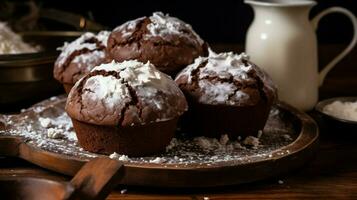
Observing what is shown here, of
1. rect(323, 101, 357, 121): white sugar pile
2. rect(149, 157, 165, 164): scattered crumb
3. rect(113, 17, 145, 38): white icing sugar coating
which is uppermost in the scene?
rect(113, 17, 145, 38): white icing sugar coating

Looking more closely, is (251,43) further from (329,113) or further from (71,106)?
(71,106)

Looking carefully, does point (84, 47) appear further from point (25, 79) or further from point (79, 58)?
point (25, 79)

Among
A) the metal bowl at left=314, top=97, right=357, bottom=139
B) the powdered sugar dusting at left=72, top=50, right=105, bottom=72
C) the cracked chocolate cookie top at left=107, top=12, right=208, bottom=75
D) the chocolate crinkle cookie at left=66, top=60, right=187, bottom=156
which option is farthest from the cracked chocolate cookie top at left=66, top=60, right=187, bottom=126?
the metal bowl at left=314, top=97, right=357, bottom=139

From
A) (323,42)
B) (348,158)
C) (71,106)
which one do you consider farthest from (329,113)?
(323,42)

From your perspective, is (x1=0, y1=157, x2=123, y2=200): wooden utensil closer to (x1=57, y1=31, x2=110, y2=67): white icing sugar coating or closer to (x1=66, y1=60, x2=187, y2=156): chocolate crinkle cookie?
(x1=66, y1=60, x2=187, y2=156): chocolate crinkle cookie

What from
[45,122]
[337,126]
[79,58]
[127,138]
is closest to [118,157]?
[127,138]
